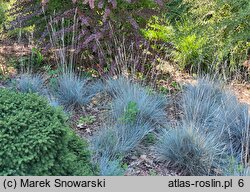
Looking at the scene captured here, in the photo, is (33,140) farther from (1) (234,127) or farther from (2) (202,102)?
(2) (202,102)

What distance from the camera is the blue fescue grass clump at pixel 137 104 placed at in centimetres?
337

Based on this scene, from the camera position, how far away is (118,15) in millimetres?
4168

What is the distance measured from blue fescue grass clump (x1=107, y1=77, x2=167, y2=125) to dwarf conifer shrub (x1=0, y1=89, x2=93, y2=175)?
3.63ft

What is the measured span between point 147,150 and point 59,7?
6.97 feet

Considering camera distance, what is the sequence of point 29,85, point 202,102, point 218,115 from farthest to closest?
1. point 29,85
2. point 202,102
3. point 218,115

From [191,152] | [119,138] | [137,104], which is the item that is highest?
[137,104]

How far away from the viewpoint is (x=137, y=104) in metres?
3.49

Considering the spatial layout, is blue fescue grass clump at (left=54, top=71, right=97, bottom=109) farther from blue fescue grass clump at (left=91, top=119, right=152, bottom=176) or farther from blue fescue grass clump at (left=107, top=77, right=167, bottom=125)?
blue fescue grass clump at (left=91, top=119, right=152, bottom=176)

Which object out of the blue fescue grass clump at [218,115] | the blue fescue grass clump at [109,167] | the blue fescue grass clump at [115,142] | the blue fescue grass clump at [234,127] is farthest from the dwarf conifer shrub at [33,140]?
the blue fescue grass clump at [234,127]

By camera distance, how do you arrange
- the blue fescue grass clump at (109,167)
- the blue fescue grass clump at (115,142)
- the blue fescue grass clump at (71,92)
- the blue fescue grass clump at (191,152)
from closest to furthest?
the blue fescue grass clump at (109,167) < the blue fescue grass clump at (115,142) < the blue fescue grass clump at (191,152) < the blue fescue grass clump at (71,92)

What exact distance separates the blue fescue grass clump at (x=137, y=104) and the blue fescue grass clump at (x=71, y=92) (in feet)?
1.01

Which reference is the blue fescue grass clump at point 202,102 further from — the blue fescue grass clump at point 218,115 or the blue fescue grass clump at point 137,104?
the blue fescue grass clump at point 137,104

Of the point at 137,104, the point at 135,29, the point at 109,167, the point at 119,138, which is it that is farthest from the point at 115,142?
the point at 135,29

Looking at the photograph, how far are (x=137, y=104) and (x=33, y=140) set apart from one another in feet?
5.38
